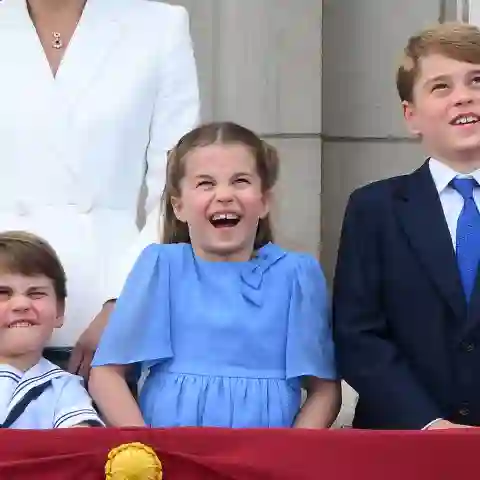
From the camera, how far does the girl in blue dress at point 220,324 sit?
4.34 feet

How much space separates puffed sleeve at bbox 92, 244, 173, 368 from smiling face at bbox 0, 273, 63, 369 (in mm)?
88

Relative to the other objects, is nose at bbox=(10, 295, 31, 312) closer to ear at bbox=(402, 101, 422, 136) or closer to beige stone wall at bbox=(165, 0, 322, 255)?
ear at bbox=(402, 101, 422, 136)

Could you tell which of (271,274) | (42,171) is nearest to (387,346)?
(271,274)

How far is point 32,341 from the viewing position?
137cm

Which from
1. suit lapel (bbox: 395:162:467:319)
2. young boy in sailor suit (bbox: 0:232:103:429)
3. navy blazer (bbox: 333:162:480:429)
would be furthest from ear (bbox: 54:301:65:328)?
suit lapel (bbox: 395:162:467:319)

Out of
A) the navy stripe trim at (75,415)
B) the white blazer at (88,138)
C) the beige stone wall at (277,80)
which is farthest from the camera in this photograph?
the beige stone wall at (277,80)

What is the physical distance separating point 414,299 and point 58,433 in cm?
53

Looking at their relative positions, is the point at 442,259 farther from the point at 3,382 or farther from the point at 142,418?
the point at 3,382

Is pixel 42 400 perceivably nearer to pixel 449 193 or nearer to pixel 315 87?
pixel 449 193

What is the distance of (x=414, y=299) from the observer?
53.3 inches

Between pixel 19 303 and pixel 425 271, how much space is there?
22.4 inches

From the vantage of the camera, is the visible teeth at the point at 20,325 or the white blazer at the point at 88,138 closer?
the visible teeth at the point at 20,325

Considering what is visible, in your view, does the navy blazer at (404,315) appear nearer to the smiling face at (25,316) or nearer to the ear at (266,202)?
the ear at (266,202)

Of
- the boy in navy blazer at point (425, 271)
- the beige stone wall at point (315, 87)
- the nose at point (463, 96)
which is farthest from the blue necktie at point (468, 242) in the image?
the beige stone wall at point (315, 87)
